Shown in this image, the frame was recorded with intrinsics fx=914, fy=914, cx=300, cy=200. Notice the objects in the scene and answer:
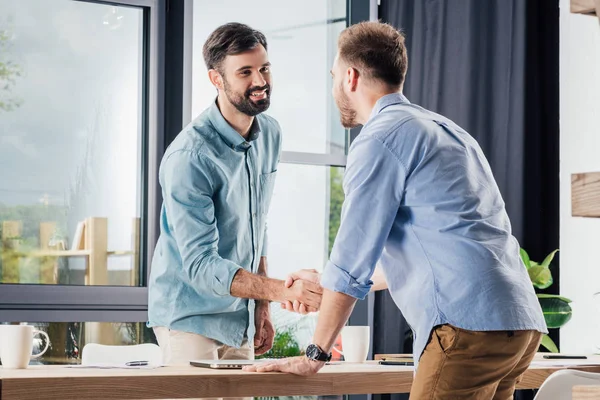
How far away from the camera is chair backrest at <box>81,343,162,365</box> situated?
3.01m

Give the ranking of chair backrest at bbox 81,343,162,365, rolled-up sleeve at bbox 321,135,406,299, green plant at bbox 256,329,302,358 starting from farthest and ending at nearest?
1. green plant at bbox 256,329,302,358
2. chair backrest at bbox 81,343,162,365
3. rolled-up sleeve at bbox 321,135,406,299

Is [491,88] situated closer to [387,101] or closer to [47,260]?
[47,260]

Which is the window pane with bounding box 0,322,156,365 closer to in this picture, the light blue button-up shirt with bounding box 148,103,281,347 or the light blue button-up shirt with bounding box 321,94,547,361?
the light blue button-up shirt with bounding box 148,103,281,347

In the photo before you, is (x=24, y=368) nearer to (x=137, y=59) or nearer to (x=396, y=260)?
(x=396, y=260)

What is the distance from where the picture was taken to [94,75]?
397 cm

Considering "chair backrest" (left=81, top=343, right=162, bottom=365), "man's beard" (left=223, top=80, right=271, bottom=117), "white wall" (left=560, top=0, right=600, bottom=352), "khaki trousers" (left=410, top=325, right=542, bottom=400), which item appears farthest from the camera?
"white wall" (left=560, top=0, right=600, bottom=352)

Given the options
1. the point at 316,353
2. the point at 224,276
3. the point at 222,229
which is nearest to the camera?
the point at 316,353

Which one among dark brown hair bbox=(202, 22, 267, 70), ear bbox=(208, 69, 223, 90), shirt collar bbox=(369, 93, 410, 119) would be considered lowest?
shirt collar bbox=(369, 93, 410, 119)

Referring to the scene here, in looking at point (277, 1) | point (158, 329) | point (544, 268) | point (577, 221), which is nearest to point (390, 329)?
point (544, 268)

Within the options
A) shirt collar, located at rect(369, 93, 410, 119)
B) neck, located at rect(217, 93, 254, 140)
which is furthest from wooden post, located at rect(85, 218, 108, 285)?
shirt collar, located at rect(369, 93, 410, 119)

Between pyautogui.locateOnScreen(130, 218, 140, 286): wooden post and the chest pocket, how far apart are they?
122cm

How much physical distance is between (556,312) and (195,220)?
7.80ft

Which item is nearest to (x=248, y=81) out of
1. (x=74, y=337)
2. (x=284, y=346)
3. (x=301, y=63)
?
(x=74, y=337)

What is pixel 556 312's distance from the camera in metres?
4.33
